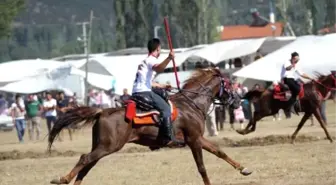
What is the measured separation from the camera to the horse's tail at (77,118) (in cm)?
1652

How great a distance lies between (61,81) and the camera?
2392 inches

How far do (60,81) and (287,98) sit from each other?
113ft

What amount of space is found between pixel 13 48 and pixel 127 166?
148297mm

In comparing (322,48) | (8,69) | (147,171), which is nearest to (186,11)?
(8,69)

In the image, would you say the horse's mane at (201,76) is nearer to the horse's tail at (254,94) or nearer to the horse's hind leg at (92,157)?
the horse's hind leg at (92,157)

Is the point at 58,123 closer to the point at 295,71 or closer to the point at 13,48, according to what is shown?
the point at 295,71

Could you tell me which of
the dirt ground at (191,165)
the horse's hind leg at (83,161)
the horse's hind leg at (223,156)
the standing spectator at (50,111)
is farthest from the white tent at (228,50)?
A: the horse's hind leg at (83,161)

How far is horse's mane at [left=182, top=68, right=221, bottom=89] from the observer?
60.2 feet

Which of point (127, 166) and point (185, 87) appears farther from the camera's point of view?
point (127, 166)

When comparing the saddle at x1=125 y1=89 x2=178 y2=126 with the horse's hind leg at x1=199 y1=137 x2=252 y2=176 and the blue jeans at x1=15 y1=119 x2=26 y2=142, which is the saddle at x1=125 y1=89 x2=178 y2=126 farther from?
the blue jeans at x1=15 y1=119 x2=26 y2=142

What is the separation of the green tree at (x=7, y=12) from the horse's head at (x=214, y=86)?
30.4 meters

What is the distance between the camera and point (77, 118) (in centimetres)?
1669

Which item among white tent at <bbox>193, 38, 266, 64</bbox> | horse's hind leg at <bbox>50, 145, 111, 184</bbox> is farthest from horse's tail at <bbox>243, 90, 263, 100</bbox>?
white tent at <bbox>193, 38, 266, 64</bbox>

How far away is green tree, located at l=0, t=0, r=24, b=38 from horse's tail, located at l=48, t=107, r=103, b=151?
31762mm
